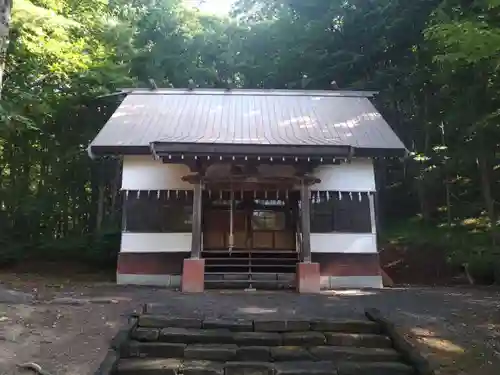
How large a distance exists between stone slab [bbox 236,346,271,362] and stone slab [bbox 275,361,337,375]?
0.21 metres

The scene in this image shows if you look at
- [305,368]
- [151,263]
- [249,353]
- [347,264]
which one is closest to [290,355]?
[305,368]

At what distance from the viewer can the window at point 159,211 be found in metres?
10.6

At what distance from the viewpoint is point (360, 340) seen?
555cm

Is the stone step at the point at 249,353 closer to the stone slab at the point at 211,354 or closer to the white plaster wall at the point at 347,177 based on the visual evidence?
the stone slab at the point at 211,354

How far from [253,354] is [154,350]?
44.2 inches

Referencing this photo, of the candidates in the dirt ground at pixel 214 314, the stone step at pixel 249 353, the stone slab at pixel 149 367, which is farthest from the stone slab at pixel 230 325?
the stone slab at pixel 149 367

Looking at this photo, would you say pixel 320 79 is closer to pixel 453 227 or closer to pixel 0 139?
pixel 453 227

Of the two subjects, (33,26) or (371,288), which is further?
(371,288)

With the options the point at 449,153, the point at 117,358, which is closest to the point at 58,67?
the point at 117,358

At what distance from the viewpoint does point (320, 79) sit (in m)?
16.6

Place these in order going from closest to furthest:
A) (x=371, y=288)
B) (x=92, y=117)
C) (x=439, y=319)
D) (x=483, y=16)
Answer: (x=439, y=319) < (x=483, y=16) < (x=371, y=288) < (x=92, y=117)

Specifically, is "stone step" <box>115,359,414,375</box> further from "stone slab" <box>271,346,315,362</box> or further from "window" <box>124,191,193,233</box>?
"window" <box>124,191,193,233</box>

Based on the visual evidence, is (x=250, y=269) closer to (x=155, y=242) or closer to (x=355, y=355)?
(x=155, y=242)

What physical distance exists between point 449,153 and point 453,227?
2.62m
